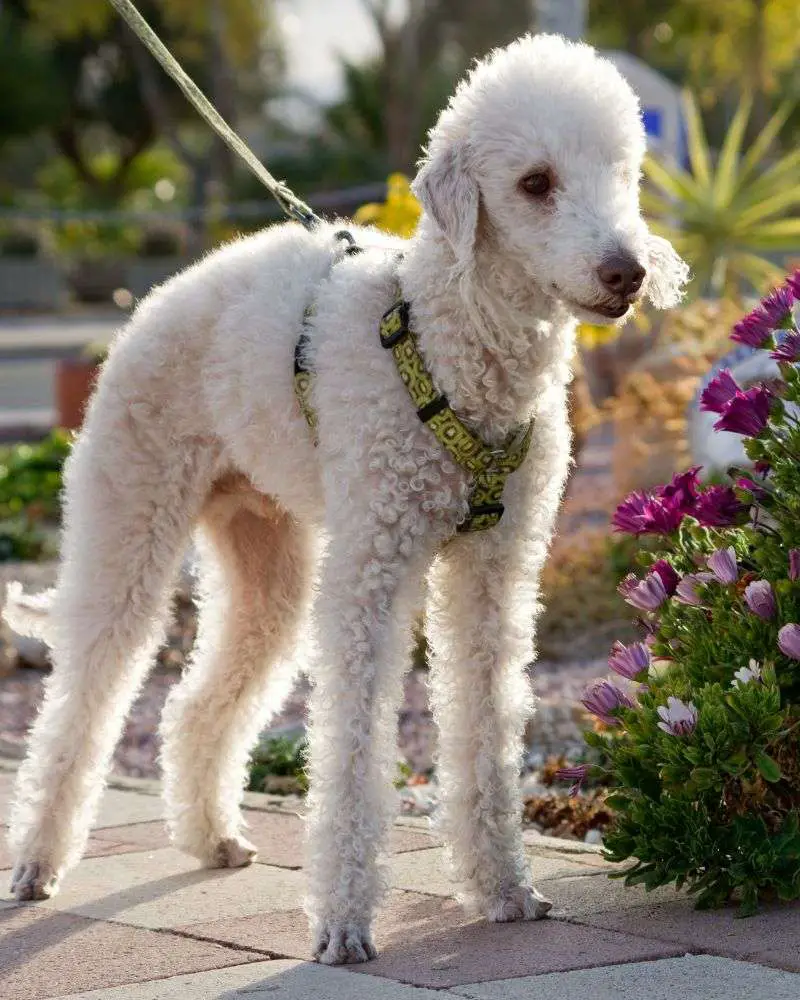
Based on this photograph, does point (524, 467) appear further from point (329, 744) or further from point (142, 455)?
point (142, 455)

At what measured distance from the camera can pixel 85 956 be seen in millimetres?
3955

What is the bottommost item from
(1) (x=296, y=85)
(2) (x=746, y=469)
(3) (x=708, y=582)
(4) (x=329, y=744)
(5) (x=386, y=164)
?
(4) (x=329, y=744)

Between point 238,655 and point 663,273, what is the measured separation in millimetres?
1851

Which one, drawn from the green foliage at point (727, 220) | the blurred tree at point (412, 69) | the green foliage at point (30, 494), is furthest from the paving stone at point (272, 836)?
the blurred tree at point (412, 69)

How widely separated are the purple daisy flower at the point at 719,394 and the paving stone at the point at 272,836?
1.51 m

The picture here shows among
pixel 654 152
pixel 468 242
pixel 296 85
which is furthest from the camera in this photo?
pixel 296 85

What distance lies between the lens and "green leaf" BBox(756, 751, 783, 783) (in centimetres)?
392

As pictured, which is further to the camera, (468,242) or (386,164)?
(386,164)

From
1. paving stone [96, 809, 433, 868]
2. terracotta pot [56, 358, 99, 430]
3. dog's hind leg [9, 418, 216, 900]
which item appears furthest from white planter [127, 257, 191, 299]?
dog's hind leg [9, 418, 216, 900]

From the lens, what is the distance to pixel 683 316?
9688mm

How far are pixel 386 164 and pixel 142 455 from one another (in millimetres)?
29063

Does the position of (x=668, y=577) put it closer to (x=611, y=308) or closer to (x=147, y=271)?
(x=611, y=308)

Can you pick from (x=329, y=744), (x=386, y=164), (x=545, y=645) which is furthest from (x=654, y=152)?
(x=386, y=164)

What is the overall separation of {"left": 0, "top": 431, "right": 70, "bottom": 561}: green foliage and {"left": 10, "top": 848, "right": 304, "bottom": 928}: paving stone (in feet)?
17.5
